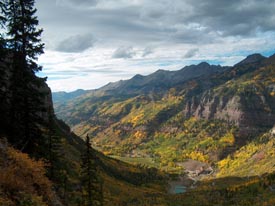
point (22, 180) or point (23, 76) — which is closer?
point (22, 180)

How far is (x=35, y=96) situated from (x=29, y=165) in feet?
43.5

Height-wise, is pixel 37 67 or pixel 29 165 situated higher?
pixel 37 67

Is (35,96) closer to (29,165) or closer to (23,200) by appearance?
(29,165)

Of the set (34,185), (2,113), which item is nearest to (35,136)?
(2,113)

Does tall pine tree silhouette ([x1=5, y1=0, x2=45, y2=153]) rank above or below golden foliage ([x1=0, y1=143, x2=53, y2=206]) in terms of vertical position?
above

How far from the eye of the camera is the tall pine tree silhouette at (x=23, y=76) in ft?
150

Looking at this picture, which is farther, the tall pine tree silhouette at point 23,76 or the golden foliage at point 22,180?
the tall pine tree silhouette at point 23,76

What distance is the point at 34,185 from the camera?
36.3 metres

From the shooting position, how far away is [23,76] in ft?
154

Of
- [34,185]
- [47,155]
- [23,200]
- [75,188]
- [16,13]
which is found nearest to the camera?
[23,200]

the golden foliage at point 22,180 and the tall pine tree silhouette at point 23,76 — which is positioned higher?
the tall pine tree silhouette at point 23,76

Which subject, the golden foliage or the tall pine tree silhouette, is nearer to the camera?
the golden foliage

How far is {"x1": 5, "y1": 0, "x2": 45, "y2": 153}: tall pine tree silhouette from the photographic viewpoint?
4572 centimetres

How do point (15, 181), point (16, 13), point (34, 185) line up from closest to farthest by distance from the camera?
point (15, 181)
point (34, 185)
point (16, 13)
